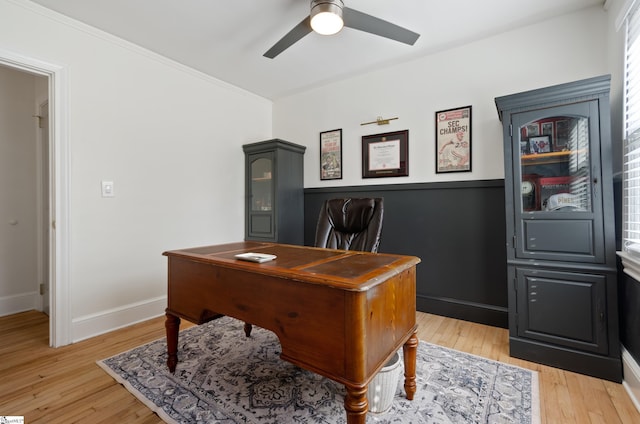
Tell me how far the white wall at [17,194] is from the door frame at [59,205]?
1210mm

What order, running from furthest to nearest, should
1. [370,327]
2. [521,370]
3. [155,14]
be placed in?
[155,14]
[521,370]
[370,327]

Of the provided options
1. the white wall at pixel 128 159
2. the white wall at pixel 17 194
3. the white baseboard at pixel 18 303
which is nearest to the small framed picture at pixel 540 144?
the white wall at pixel 128 159

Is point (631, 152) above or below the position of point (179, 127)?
below

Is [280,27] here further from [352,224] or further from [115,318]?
[115,318]

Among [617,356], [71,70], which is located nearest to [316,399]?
[617,356]

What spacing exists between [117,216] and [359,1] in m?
2.63

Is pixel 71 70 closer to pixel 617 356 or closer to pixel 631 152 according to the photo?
pixel 631 152

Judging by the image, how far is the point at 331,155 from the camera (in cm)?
340

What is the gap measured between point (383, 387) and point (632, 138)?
1.98 meters

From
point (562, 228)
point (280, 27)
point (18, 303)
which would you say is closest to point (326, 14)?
point (280, 27)

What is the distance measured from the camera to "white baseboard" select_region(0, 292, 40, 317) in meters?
2.77

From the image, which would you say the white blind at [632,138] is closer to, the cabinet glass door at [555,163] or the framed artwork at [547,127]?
the cabinet glass door at [555,163]

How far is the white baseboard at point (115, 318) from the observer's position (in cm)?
225

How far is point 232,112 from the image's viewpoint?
137 inches
